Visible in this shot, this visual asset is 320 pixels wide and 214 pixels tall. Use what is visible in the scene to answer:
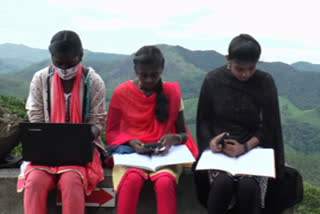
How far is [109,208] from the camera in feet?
10.8

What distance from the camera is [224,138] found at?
9.98 feet

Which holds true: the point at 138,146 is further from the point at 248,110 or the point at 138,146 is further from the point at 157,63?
the point at 248,110

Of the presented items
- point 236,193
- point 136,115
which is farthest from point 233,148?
point 136,115

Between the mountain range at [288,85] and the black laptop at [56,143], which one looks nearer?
the black laptop at [56,143]

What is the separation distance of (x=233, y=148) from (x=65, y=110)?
130 centimetres

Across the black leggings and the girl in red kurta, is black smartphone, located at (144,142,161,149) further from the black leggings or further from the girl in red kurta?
the black leggings

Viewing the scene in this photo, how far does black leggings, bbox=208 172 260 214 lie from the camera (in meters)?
2.73

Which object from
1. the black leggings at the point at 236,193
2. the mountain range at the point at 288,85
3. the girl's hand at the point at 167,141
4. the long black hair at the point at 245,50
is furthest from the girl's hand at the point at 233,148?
the mountain range at the point at 288,85

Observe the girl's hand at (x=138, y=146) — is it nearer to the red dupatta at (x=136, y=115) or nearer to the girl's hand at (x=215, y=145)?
the red dupatta at (x=136, y=115)

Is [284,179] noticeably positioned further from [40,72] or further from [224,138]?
[40,72]

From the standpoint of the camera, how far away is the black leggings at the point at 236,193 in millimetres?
2727

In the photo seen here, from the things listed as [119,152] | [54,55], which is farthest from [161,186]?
[54,55]

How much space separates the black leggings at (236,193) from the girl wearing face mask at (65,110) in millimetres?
873

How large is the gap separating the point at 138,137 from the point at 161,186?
0.53 m
